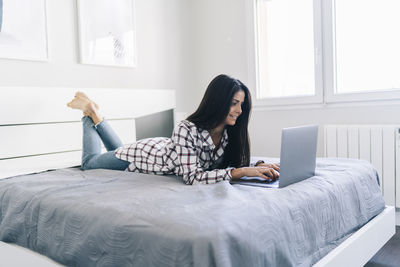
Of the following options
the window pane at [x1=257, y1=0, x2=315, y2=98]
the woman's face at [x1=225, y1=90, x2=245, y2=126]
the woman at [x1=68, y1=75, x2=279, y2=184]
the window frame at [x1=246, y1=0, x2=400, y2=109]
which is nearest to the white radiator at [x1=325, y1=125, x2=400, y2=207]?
the window frame at [x1=246, y1=0, x2=400, y2=109]

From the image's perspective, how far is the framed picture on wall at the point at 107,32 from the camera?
2.72 meters

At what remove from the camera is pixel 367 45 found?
2730mm

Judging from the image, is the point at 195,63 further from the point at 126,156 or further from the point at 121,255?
the point at 121,255

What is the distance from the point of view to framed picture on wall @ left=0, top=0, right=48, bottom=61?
2.30 metres

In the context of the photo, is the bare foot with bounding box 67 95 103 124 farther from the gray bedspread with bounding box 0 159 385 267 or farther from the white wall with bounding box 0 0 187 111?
the gray bedspread with bounding box 0 159 385 267

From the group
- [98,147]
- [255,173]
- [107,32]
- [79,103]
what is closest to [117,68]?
[107,32]

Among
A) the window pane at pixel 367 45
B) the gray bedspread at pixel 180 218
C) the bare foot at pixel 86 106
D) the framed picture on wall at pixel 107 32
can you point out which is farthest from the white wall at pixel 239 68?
the bare foot at pixel 86 106

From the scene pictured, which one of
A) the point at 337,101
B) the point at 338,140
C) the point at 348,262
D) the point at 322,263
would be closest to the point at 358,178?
the point at 348,262

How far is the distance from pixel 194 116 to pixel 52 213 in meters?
0.76

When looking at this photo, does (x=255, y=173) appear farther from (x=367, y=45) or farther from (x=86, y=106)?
(x=367, y=45)

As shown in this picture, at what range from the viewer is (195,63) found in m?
3.73

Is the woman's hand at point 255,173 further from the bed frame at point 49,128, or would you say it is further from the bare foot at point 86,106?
the bare foot at point 86,106

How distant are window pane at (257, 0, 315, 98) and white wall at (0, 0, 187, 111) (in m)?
0.82

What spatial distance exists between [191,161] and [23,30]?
1602 mm
